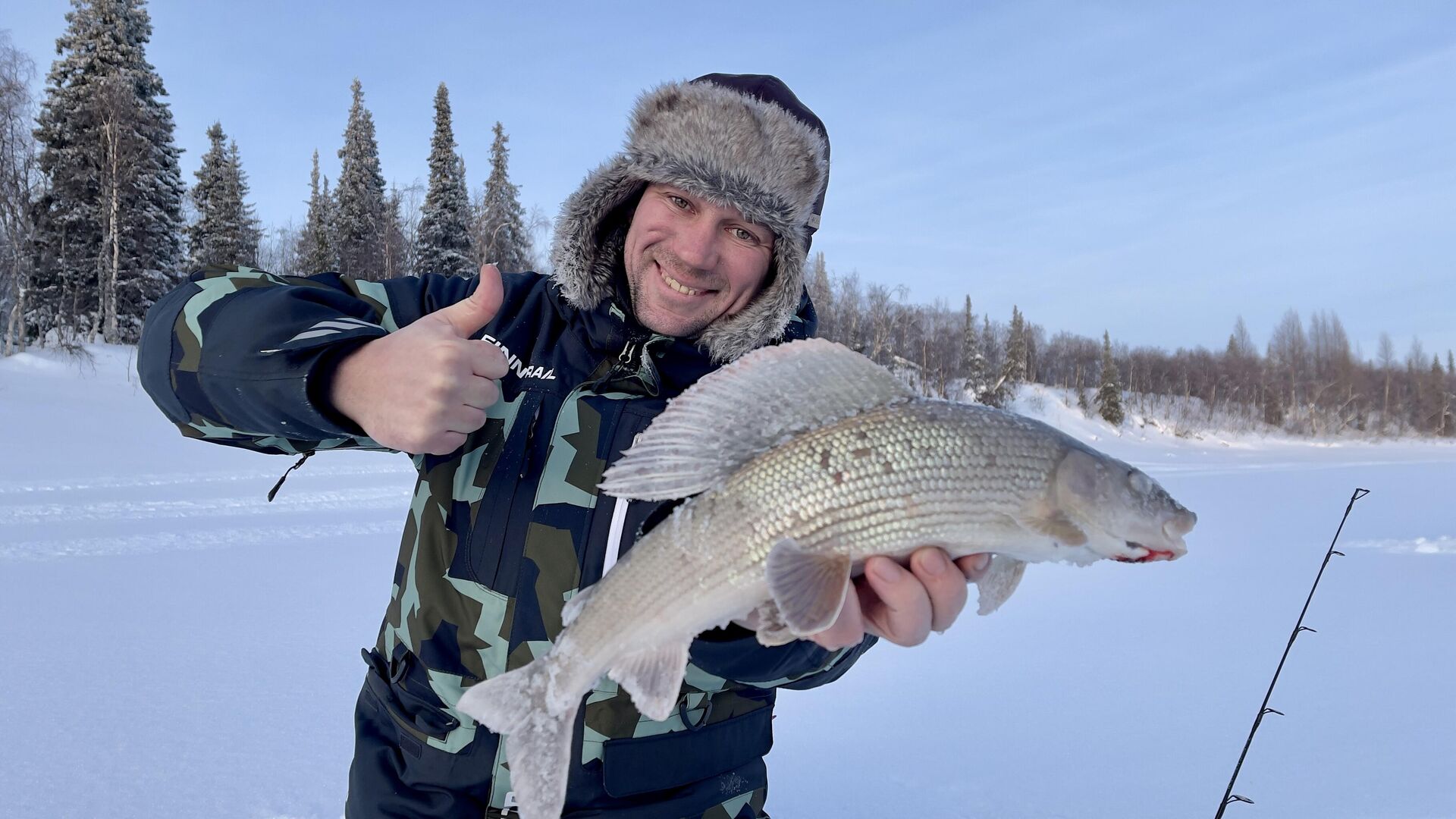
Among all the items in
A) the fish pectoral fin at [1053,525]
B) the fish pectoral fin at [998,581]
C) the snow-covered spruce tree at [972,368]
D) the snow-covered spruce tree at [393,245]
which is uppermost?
the snow-covered spruce tree at [393,245]

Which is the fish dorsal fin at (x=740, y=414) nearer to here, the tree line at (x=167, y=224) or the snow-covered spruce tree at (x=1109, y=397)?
the tree line at (x=167, y=224)

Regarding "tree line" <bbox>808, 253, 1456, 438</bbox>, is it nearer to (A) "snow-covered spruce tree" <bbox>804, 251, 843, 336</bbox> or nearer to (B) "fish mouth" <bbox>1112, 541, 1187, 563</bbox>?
(A) "snow-covered spruce tree" <bbox>804, 251, 843, 336</bbox>

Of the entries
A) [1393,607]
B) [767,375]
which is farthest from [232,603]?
[1393,607]

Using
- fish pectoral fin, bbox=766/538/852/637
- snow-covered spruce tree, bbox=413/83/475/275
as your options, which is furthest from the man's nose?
snow-covered spruce tree, bbox=413/83/475/275

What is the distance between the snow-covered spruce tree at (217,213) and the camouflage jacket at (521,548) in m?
34.3

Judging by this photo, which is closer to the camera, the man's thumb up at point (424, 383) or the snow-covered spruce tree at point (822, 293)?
the man's thumb up at point (424, 383)

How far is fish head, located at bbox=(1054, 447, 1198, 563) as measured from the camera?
1.87 m

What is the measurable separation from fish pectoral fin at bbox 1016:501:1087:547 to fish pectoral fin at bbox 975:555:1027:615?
177mm

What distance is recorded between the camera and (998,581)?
2.05m

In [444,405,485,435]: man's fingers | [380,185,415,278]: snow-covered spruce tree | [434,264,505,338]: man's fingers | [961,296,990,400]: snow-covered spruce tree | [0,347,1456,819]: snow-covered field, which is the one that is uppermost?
[380,185,415,278]: snow-covered spruce tree

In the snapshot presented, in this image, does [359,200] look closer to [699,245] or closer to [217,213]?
[217,213]

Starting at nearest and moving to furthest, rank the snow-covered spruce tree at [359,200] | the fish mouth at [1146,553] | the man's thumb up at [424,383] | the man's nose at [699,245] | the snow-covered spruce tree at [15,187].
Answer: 1. the man's thumb up at [424,383]
2. the fish mouth at [1146,553]
3. the man's nose at [699,245]
4. the snow-covered spruce tree at [15,187]
5. the snow-covered spruce tree at [359,200]

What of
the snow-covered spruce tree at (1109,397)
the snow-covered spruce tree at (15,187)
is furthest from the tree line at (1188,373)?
the snow-covered spruce tree at (15,187)

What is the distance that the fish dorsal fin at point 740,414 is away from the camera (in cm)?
187
